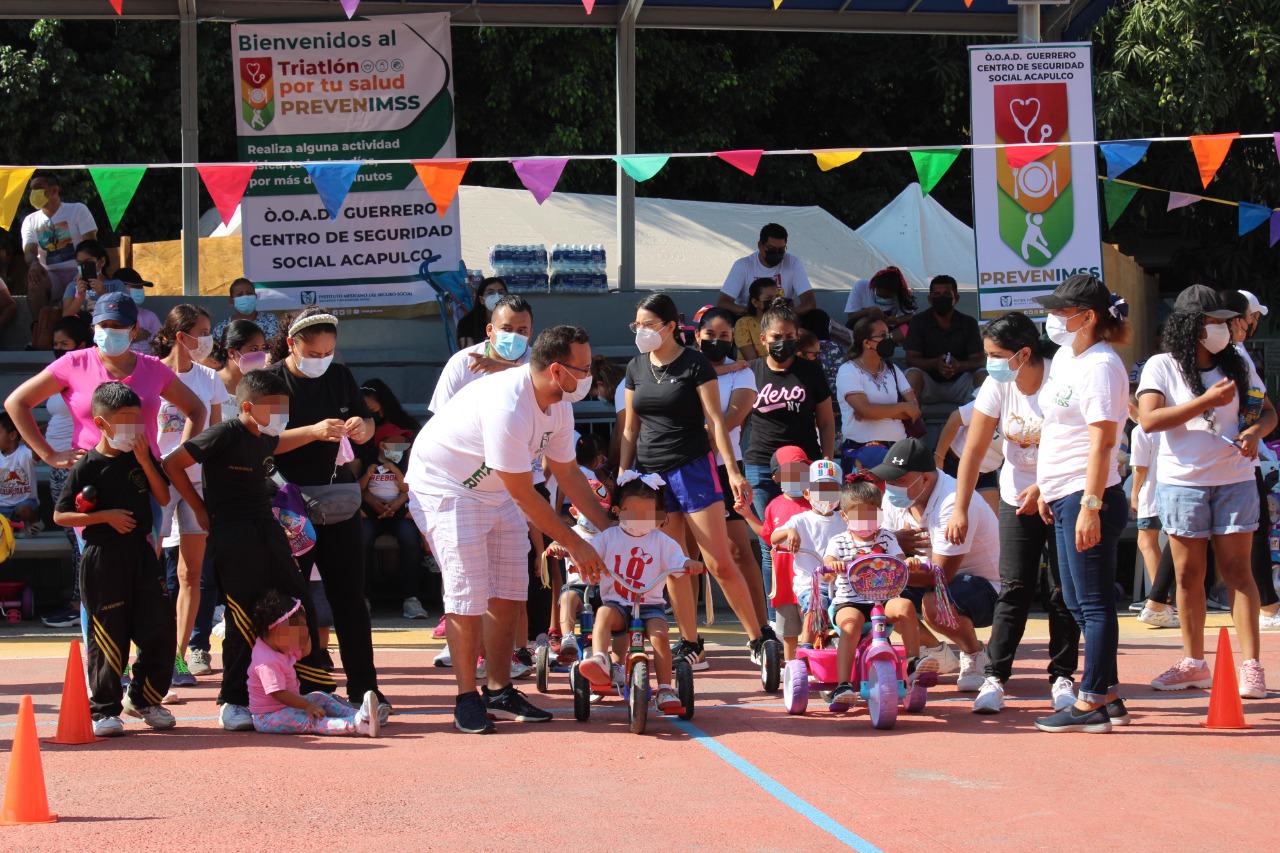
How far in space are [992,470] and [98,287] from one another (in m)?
8.45

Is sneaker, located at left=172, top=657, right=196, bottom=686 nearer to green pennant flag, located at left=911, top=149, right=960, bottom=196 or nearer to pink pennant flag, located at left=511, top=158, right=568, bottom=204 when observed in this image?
pink pennant flag, located at left=511, top=158, right=568, bottom=204

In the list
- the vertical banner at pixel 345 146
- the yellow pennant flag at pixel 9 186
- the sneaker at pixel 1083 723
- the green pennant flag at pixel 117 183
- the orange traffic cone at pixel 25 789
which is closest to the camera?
the orange traffic cone at pixel 25 789

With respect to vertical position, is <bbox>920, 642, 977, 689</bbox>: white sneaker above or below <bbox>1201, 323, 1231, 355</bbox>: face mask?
below

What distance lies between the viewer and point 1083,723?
23.7 feet

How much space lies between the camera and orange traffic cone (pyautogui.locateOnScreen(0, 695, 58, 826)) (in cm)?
564

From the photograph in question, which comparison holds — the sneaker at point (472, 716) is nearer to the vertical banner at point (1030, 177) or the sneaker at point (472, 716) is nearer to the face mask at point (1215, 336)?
the face mask at point (1215, 336)

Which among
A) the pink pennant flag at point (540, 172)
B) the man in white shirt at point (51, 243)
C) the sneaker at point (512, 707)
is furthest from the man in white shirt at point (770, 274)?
the sneaker at point (512, 707)

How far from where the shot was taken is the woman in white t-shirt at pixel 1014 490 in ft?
25.0

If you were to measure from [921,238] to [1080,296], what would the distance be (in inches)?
585

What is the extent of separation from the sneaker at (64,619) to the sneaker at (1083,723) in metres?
7.16

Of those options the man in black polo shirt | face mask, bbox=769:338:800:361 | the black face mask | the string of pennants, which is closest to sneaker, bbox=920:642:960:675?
face mask, bbox=769:338:800:361

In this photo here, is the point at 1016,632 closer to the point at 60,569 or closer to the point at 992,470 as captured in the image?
the point at 992,470

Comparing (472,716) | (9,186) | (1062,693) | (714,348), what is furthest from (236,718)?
(9,186)

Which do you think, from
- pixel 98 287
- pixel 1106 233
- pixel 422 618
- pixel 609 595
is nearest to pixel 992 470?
pixel 609 595
